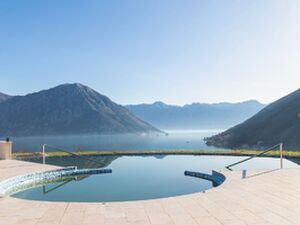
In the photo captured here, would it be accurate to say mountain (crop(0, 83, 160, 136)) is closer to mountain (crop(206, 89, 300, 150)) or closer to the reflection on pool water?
mountain (crop(206, 89, 300, 150))

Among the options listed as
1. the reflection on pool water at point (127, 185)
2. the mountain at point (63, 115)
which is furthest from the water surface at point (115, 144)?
the mountain at point (63, 115)

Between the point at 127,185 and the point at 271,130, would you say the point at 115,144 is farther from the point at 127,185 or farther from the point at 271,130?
the point at 127,185

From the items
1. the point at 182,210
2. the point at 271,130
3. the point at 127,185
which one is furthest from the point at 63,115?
the point at 182,210

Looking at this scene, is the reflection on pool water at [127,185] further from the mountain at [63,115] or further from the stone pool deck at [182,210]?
the mountain at [63,115]

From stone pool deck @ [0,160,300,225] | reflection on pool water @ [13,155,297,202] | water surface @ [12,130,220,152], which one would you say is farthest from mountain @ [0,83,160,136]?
stone pool deck @ [0,160,300,225]

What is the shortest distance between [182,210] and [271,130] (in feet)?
191

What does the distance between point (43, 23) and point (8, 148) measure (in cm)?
1085

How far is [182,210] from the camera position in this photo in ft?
19.3

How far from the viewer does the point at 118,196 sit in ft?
31.0

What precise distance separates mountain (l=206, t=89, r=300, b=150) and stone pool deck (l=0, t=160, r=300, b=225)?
4326cm

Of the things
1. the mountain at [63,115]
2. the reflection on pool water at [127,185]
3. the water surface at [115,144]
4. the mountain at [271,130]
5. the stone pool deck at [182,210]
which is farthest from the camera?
the mountain at [63,115]

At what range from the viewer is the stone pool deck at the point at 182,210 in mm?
5258

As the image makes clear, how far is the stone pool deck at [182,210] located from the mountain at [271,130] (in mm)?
43256

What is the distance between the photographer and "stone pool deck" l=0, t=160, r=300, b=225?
5.26 metres
